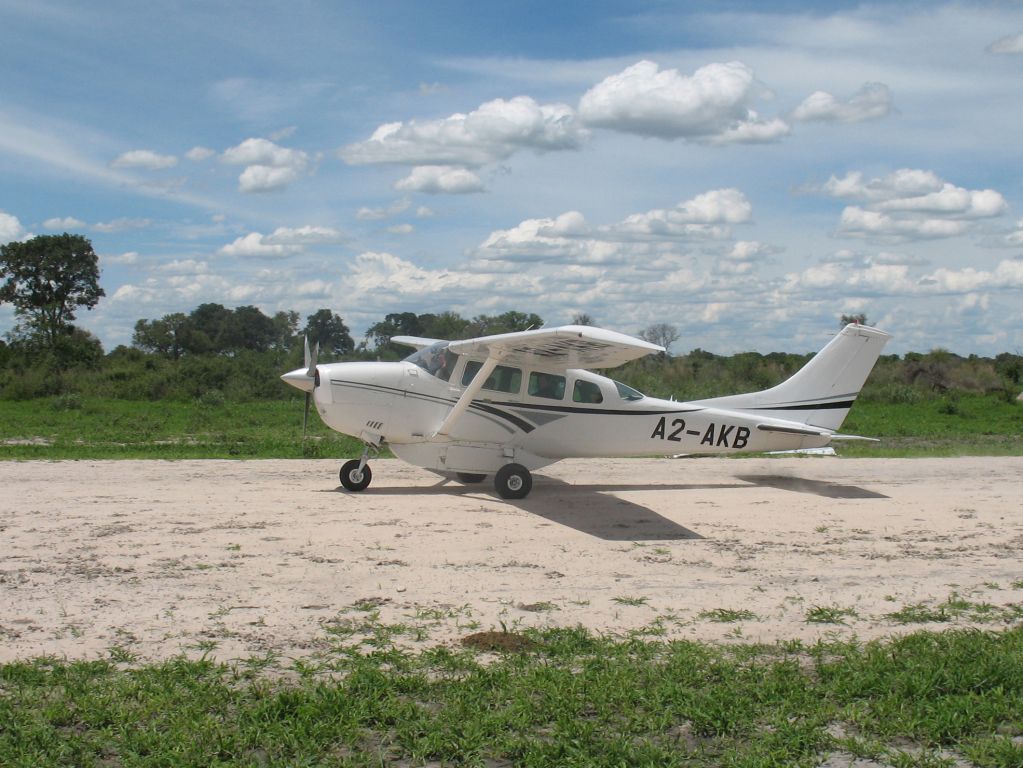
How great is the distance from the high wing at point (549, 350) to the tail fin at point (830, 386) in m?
3.46

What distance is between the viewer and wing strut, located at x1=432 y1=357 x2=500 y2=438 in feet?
41.4

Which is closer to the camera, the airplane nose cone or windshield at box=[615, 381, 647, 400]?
the airplane nose cone

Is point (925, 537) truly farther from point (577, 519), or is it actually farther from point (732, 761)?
point (732, 761)

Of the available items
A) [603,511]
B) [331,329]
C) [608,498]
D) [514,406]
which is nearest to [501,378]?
[514,406]

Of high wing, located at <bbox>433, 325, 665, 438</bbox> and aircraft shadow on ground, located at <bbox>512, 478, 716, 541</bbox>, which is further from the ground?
high wing, located at <bbox>433, 325, 665, 438</bbox>

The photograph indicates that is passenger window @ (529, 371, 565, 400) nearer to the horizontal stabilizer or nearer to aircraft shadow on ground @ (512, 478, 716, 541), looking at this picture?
aircraft shadow on ground @ (512, 478, 716, 541)

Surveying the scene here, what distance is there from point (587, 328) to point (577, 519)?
2.37m

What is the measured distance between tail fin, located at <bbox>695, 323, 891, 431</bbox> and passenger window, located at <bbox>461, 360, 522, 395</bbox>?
132 inches

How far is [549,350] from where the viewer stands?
12.3 metres

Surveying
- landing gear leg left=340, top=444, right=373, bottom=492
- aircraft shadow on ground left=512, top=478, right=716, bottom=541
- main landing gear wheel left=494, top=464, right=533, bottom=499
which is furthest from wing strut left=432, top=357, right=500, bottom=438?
aircraft shadow on ground left=512, top=478, right=716, bottom=541

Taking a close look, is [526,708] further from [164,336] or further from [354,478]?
[164,336]

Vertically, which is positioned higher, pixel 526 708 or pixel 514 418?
pixel 514 418

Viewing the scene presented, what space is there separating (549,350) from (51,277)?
143 ft

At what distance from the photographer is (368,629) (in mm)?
6484
